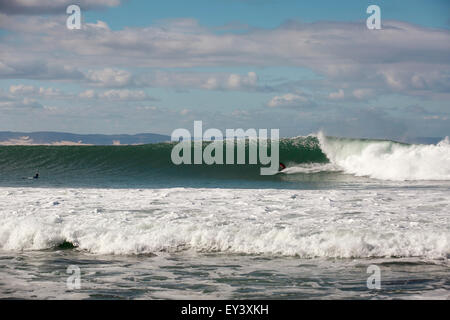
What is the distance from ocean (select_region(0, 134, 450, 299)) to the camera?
745 centimetres

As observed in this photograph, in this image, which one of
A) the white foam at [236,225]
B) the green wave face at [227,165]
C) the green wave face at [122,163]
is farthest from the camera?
the green wave face at [122,163]

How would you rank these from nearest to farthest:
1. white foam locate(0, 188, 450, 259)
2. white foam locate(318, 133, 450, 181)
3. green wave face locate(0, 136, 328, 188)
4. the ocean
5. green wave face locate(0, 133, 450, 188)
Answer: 1. the ocean
2. white foam locate(0, 188, 450, 259)
3. white foam locate(318, 133, 450, 181)
4. green wave face locate(0, 133, 450, 188)
5. green wave face locate(0, 136, 328, 188)

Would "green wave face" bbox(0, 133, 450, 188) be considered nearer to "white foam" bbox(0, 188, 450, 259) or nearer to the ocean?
the ocean

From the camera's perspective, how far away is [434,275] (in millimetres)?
8039

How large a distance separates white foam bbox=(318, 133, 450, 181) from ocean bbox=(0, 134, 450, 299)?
6009 mm

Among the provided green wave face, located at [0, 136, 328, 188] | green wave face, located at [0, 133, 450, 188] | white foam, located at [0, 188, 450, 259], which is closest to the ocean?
white foam, located at [0, 188, 450, 259]

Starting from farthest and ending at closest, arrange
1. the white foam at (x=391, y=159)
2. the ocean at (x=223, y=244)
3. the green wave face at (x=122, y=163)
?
the green wave face at (x=122, y=163)
the white foam at (x=391, y=159)
the ocean at (x=223, y=244)

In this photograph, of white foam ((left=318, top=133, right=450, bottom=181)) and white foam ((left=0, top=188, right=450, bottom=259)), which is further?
white foam ((left=318, top=133, right=450, bottom=181))

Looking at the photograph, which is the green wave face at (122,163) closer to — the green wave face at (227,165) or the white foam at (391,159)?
the green wave face at (227,165)

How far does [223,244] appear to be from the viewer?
1023cm

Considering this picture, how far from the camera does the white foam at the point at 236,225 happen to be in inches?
386

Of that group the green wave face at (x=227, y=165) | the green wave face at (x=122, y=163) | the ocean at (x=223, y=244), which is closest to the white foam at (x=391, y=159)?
A: the green wave face at (x=227, y=165)

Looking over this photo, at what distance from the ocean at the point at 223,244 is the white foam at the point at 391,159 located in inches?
237

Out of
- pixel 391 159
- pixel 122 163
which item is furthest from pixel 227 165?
pixel 391 159
